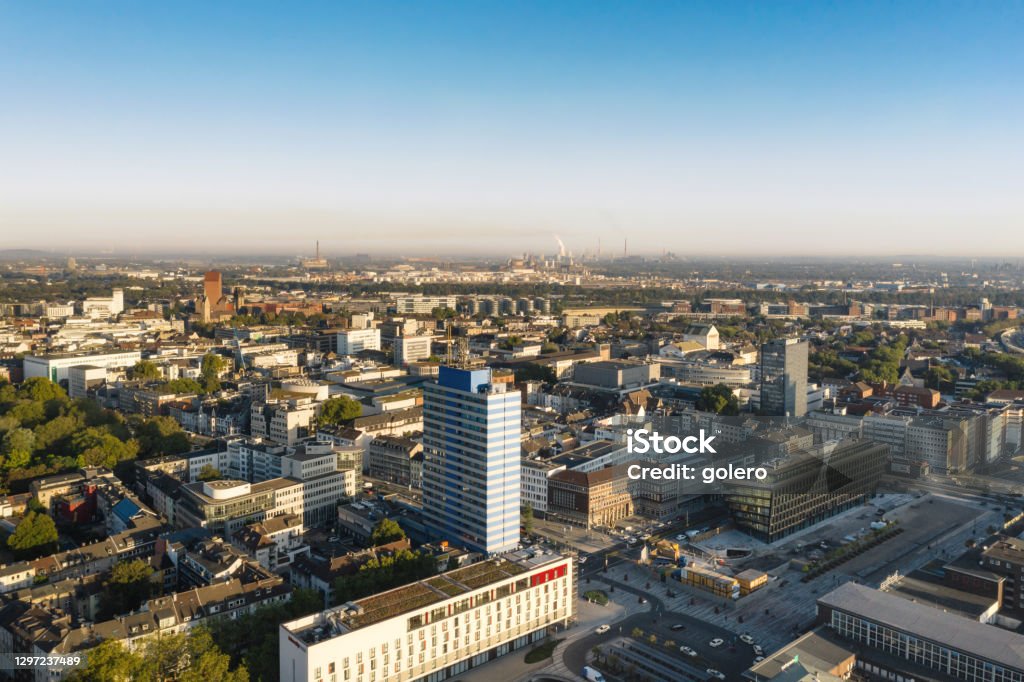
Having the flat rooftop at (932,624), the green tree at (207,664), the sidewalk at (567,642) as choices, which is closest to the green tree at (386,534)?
the sidewalk at (567,642)

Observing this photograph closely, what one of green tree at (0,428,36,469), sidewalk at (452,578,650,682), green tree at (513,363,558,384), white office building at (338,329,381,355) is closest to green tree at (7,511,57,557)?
green tree at (0,428,36,469)

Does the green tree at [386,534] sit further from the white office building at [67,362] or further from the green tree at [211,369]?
the white office building at [67,362]

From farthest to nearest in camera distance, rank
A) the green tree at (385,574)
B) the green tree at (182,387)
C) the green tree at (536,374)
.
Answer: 1. the green tree at (536,374)
2. the green tree at (182,387)
3. the green tree at (385,574)

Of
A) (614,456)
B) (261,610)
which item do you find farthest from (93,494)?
(614,456)

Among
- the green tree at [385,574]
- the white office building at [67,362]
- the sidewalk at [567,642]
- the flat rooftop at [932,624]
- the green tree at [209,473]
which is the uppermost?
the white office building at [67,362]

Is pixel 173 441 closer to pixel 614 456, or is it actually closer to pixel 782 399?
pixel 614 456

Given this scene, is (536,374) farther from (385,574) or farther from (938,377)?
(385,574)
